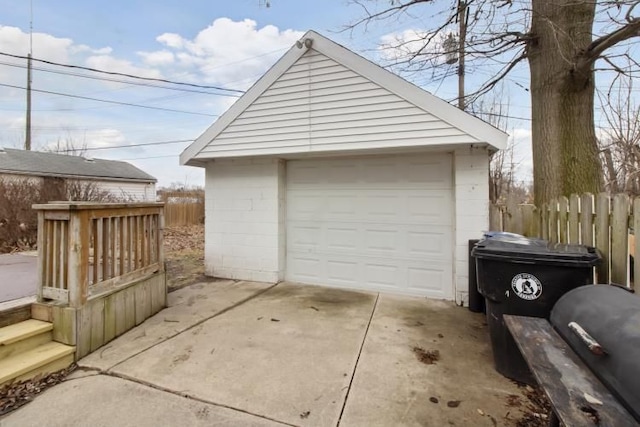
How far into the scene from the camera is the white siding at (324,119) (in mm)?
4854

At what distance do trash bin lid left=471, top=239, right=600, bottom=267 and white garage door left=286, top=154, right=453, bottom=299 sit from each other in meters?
2.35

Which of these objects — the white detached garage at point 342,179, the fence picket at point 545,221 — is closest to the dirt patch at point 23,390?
the white detached garage at point 342,179

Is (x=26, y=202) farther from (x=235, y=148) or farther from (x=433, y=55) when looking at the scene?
(x=433, y=55)

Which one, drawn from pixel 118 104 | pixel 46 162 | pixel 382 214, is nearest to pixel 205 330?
pixel 382 214

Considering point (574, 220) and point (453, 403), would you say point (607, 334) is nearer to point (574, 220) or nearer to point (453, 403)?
point (453, 403)

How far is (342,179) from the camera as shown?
5934mm

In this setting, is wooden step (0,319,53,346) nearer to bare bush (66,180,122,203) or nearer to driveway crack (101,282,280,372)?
driveway crack (101,282,280,372)

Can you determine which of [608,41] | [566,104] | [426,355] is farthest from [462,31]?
[426,355]

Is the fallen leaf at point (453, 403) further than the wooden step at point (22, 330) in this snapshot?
No

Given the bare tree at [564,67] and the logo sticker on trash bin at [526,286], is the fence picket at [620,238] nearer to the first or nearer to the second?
the logo sticker on trash bin at [526,286]

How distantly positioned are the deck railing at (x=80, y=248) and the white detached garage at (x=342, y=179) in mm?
2574

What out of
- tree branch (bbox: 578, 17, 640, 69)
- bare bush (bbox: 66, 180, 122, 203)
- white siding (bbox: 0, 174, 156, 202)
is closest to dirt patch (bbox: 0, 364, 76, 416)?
tree branch (bbox: 578, 17, 640, 69)

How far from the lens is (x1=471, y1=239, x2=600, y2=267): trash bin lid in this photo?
2541 mm

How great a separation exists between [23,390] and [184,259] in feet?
20.0
